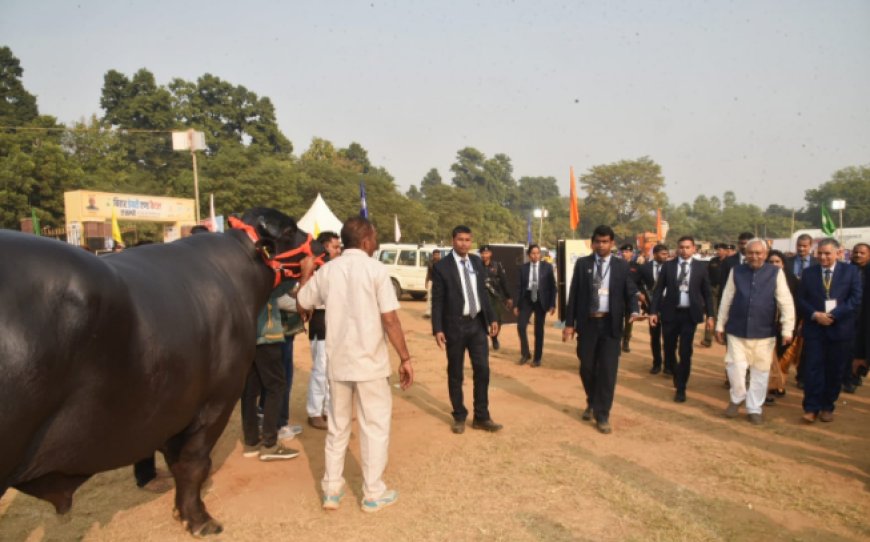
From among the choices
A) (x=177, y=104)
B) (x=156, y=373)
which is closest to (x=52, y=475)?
(x=156, y=373)

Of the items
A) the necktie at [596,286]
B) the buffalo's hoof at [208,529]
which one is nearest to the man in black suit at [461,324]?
the necktie at [596,286]

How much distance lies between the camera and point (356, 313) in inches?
144

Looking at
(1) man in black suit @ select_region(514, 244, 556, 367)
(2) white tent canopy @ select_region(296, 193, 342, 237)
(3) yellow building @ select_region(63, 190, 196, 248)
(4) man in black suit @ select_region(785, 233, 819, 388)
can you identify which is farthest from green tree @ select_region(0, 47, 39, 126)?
(4) man in black suit @ select_region(785, 233, 819, 388)

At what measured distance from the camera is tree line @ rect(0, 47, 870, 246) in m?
28.1

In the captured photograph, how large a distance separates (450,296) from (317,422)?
191 centimetres

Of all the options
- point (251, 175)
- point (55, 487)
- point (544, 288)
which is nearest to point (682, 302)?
point (544, 288)

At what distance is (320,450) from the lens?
197 inches

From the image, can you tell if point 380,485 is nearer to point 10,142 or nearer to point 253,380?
point 253,380

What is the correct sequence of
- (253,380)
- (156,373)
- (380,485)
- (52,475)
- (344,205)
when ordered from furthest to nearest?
(344,205) → (253,380) → (380,485) → (156,373) → (52,475)

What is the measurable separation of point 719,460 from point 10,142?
33.3 meters

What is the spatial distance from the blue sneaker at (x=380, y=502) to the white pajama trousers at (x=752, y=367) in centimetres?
404

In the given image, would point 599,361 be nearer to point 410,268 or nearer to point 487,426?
point 487,426

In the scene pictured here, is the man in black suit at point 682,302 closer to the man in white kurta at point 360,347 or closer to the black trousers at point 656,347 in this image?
the black trousers at point 656,347

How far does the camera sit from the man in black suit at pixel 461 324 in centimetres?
548
